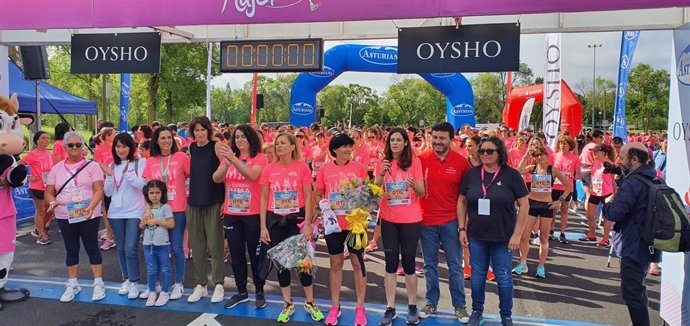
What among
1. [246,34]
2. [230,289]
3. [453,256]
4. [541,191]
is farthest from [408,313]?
[246,34]

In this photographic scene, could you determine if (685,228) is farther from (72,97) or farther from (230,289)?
(72,97)

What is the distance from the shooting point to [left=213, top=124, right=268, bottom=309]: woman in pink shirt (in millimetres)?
4598

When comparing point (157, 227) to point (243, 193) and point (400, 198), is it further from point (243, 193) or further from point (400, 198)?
point (400, 198)

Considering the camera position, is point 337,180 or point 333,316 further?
point 333,316

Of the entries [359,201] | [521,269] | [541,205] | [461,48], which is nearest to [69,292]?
[359,201]

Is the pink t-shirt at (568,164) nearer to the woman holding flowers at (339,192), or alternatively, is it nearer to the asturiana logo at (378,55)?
the woman holding flowers at (339,192)

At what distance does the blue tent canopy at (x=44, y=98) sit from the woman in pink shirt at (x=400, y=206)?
11.3m

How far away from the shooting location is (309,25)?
19.1 ft

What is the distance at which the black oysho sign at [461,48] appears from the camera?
499 centimetres

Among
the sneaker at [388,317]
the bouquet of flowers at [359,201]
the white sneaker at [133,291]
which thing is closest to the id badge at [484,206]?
the bouquet of flowers at [359,201]

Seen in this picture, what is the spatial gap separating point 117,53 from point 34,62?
9.10 ft

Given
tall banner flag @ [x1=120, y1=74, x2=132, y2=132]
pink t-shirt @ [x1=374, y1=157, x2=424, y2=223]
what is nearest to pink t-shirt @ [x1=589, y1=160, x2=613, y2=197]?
pink t-shirt @ [x1=374, y1=157, x2=424, y2=223]

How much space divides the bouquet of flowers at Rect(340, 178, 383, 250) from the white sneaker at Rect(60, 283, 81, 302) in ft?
10.6

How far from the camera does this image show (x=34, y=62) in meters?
7.70
